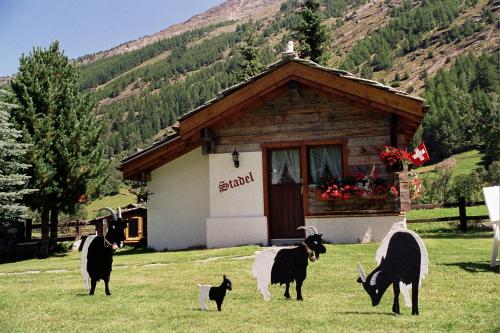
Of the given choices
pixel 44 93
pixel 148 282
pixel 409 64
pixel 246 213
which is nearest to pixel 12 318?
pixel 148 282

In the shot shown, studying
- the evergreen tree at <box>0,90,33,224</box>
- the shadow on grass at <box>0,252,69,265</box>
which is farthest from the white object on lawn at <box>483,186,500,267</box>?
the shadow on grass at <box>0,252,69,265</box>

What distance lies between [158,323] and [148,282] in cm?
290

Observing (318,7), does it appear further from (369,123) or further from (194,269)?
(194,269)

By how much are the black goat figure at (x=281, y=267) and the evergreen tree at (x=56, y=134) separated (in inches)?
456

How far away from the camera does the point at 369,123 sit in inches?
536

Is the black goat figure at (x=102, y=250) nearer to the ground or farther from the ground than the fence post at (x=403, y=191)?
nearer to the ground

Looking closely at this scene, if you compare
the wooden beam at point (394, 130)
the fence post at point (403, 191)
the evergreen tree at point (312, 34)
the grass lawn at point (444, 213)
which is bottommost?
the grass lawn at point (444, 213)

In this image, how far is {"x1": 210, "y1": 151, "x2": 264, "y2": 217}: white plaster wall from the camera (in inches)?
563

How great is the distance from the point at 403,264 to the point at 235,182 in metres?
8.92

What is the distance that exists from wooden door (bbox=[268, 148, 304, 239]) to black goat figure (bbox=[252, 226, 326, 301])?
7.61m

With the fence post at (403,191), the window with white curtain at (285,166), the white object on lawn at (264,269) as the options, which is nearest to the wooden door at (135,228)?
the window with white curtain at (285,166)

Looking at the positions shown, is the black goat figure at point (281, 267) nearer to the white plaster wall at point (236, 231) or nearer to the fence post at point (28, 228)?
the white plaster wall at point (236, 231)

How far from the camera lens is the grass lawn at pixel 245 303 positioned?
5.58 metres

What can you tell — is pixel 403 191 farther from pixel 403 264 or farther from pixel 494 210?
pixel 403 264
